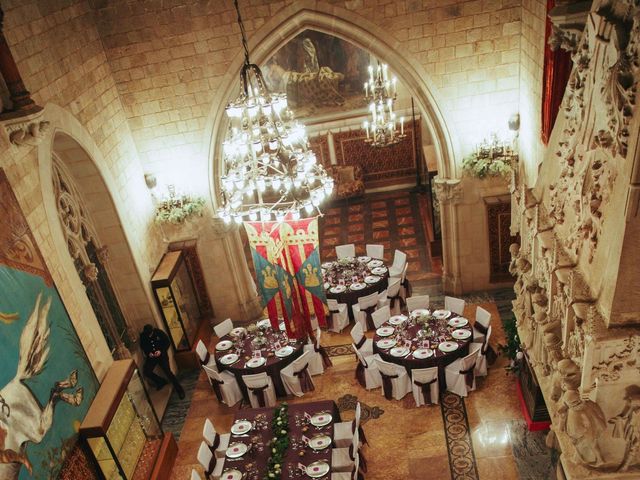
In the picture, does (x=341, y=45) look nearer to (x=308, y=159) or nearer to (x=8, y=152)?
(x=308, y=159)

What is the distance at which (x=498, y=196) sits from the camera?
1052cm

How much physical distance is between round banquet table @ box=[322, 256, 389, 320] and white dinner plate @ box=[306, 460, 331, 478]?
4103 millimetres

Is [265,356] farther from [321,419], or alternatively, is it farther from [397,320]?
[397,320]

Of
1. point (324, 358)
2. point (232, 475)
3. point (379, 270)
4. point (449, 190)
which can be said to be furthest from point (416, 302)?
point (232, 475)

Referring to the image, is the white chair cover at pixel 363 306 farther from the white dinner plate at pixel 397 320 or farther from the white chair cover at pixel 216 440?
the white chair cover at pixel 216 440

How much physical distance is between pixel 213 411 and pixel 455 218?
18.7ft

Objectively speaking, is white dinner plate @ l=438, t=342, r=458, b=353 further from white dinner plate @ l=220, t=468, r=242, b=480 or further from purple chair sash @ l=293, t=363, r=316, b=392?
white dinner plate @ l=220, t=468, r=242, b=480

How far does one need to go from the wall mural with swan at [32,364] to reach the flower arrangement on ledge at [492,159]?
282 inches

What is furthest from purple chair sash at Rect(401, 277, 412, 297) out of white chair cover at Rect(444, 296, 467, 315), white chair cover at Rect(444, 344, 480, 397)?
white chair cover at Rect(444, 344, 480, 397)

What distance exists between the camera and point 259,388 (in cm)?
914

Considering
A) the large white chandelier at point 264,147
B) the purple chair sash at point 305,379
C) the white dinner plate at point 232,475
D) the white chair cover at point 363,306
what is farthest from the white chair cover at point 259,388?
the large white chandelier at point 264,147

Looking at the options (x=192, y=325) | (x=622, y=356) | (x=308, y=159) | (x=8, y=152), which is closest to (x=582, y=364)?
(x=622, y=356)

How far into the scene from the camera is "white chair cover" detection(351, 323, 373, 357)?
941 cm

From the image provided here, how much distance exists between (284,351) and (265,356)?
333 millimetres
